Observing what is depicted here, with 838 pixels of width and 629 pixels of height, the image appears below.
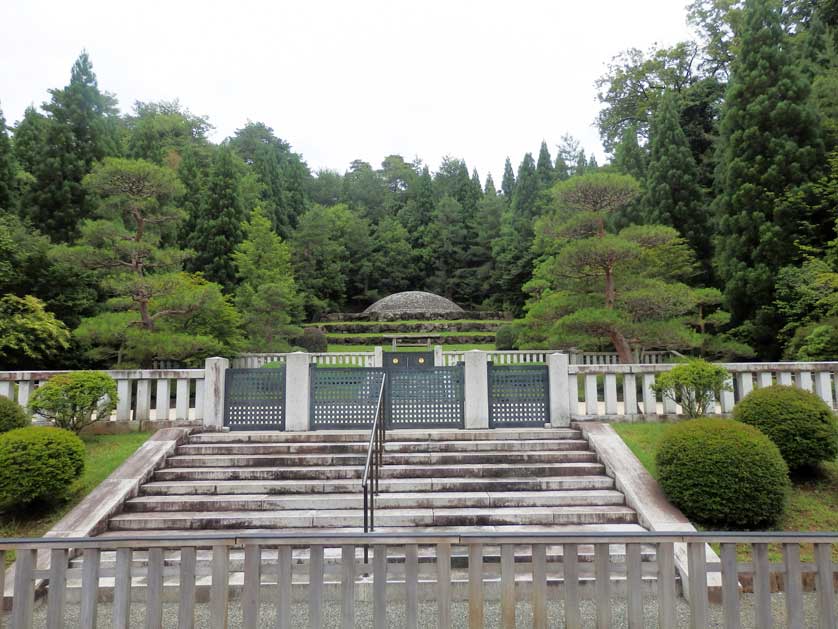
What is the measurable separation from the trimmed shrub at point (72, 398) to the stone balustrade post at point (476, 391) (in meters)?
5.55

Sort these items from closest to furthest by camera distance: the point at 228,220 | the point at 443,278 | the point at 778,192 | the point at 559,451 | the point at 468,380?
the point at 559,451 < the point at 468,380 < the point at 778,192 < the point at 228,220 < the point at 443,278

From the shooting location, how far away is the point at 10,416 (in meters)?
6.34

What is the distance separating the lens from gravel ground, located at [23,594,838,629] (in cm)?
380

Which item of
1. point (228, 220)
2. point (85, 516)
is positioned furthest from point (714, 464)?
point (228, 220)

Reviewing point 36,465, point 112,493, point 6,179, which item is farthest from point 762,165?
point 6,179

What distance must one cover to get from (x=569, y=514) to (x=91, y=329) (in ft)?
32.1

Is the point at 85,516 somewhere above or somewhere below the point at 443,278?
below

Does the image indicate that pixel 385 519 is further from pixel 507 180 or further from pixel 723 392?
pixel 507 180

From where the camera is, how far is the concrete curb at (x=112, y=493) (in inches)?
193

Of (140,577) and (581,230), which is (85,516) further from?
(581,230)

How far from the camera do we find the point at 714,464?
5008 mm

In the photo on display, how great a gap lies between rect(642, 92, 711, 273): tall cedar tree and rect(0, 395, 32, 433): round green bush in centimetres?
2010

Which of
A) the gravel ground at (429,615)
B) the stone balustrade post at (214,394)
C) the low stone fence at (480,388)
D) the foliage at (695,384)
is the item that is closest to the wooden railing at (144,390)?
the low stone fence at (480,388)

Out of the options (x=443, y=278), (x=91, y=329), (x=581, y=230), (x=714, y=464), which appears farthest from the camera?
(x=443, y=278)
